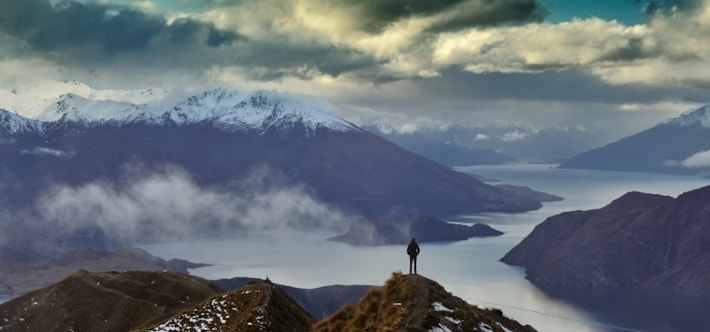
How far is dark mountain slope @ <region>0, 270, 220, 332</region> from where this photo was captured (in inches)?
5335

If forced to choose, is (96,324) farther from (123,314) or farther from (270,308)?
(270,308)

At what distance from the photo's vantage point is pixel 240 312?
76.4 metres

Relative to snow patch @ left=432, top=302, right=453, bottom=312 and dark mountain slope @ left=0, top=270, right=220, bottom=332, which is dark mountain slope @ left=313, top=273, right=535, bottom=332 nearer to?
snow patch @ left=432, top=302, right=453, bottom=312

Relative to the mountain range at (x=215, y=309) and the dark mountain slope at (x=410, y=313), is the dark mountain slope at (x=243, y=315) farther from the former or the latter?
the dark mountain slope at (x=410, y=313)

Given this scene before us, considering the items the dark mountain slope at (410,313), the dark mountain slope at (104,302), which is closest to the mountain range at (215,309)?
the dark mountain slope at (410,313)

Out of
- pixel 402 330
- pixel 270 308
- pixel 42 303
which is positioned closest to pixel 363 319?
pixel 402 330

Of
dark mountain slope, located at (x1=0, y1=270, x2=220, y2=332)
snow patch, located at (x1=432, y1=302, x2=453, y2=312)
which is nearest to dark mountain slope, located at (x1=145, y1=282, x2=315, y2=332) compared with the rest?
snow patch, located at (x1=432, y1=302, x2=453, y2=312)

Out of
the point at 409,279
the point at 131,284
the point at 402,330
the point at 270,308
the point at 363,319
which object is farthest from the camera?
the point at 131,284

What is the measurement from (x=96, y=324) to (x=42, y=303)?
25258 mm

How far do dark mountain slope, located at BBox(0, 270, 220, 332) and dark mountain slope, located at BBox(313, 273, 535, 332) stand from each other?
82.7 m

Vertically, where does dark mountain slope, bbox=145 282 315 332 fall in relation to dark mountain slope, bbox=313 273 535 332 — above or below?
below

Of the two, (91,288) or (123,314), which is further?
(91,288)

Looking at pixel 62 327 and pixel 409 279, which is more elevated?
pixel 409 279

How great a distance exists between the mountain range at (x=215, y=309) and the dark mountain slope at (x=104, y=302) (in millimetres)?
191
